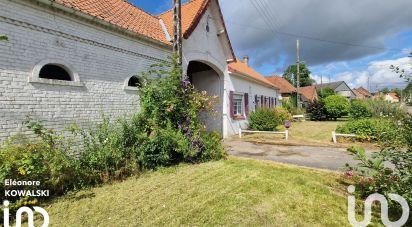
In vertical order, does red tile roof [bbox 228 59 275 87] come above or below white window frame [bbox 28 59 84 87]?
above

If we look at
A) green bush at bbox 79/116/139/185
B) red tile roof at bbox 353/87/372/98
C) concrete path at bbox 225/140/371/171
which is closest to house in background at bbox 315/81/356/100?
red tile roof at bbox 353/87/372/98

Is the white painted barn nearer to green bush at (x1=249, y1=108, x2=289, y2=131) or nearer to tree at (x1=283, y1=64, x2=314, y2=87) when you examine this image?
green bush at (x1=249, y1=108, x2=289, y2=131)

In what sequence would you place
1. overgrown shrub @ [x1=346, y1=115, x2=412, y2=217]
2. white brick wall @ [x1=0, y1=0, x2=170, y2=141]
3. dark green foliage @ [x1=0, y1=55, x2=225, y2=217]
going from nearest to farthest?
overgrown shrub @ [x1=346, y1=115, x2=412, y2=217] < dark green foliage @ [x1=0, y1=55, x2=225, y2=217] < white brick wall @ [x1=0, y1=0, x2=170, y2=141]

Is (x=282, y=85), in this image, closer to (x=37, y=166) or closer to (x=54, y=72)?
(x=54, y=72)

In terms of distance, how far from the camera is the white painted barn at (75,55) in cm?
531

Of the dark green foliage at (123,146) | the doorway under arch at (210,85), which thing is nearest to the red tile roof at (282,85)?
the doorway under arch at (210,85)

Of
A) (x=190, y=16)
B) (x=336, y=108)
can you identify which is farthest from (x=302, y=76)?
(x=190, y=16)

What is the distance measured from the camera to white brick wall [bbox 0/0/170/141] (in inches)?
206

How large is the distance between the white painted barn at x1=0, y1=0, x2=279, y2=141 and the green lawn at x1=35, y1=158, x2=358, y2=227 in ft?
7.88

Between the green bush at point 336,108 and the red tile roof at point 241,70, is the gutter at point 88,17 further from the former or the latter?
the green bush at point 336,108

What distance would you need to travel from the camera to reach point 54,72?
616 centimetres

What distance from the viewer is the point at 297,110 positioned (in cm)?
2805

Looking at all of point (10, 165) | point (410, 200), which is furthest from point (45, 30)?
point (410, 200)

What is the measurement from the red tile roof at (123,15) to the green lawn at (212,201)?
490 cm
